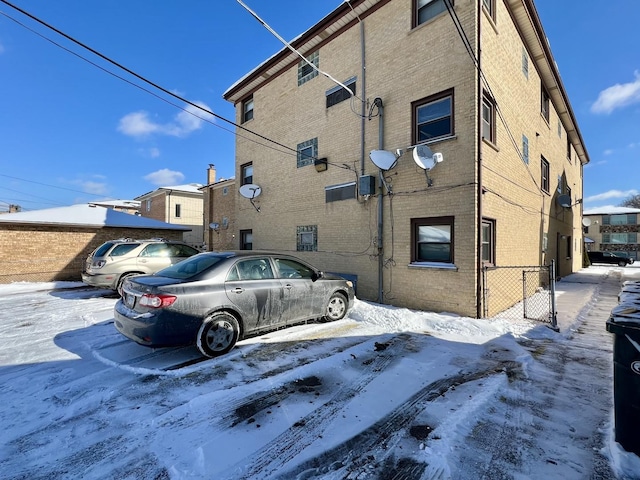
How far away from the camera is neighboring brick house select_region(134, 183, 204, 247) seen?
2627 centimetres

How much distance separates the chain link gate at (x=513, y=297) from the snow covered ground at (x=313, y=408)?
3.96ft

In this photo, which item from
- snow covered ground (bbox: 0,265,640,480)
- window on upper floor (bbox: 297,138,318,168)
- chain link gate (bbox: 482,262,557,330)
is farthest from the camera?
window on upper floor (bbox: 297,138,318,168)

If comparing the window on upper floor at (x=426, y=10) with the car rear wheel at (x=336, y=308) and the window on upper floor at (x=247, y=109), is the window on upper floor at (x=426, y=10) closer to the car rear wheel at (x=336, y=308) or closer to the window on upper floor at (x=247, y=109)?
the car rear wheel at (x=336, y=308)

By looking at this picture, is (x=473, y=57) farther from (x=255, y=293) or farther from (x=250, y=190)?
(x=250, y=190)

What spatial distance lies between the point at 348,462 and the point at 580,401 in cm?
283

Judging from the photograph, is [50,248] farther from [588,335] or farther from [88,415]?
[588,335]

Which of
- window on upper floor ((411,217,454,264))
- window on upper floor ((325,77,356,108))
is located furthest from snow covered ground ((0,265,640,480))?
window on upper floor ((325,77,356,108))

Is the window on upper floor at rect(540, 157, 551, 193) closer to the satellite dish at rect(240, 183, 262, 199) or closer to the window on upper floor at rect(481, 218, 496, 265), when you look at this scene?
the window on upper floor at rect(481, 218, 496, 265)

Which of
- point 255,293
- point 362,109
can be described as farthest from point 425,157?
point 255,293

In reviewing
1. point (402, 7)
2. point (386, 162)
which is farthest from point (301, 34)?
point (386, 162)

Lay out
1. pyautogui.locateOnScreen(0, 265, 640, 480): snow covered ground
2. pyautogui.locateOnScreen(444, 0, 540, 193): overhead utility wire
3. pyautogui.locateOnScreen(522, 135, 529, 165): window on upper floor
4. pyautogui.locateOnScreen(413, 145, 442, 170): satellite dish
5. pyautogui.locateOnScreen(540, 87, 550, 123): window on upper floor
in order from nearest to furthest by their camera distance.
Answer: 1. pyautogui.locateOnScreen(0, 265, 640, 480): snow covered ground
2. pyautogui.locateOnScreen(444, 0, 540, 193): overhead utility wire
3. pyautogui.locateOnScreen(413, 145, 442, 170): satellite dish
4. pyautogui.locateOnScreen(522, 135, 529, 165): window on upper floor
5. pyautogui.locateOnScreen(540, 87, 550, 123): window on upper floor

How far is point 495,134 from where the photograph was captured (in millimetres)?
7703

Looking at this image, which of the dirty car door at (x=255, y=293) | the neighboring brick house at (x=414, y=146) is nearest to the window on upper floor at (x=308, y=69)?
the neighboring brick house at (x=414, y=146)

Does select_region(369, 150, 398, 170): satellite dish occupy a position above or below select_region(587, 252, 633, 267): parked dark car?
above
